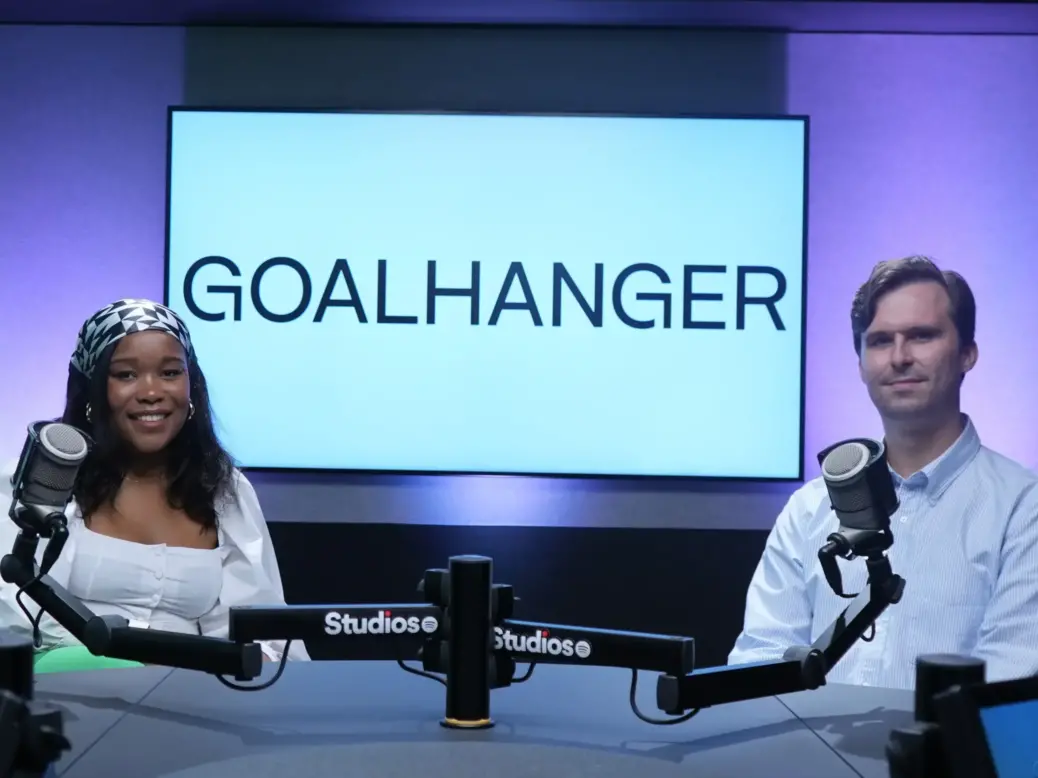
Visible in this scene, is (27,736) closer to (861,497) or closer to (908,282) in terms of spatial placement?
(861,497)

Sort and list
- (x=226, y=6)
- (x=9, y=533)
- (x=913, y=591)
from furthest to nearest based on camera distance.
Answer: (x=226, y=6), (x=913, y=591), (x=9, y=533)

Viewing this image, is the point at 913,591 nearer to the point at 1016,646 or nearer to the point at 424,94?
the point at 1016,646

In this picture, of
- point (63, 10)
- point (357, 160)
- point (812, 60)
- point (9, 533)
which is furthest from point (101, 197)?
point (812, 60)

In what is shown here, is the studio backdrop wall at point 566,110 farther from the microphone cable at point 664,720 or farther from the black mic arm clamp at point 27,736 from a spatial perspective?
the black mic arm clamp at point 27,736

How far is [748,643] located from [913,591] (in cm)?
43

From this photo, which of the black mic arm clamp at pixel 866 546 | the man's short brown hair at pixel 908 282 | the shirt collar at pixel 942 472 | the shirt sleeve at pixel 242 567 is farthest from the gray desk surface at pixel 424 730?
the man's short brown hair at pixel 908 282

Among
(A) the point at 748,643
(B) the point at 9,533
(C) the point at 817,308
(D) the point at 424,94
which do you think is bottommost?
(A) the point at 748,643

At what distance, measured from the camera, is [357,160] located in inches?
Answer: 156

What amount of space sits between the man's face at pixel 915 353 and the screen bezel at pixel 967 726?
2423mm

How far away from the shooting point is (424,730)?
4.50 ft

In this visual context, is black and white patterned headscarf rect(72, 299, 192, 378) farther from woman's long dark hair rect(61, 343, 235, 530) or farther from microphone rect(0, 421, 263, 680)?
microphone rect(0, 421, 263, 680)

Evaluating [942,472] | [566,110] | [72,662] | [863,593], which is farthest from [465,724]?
[566,110]

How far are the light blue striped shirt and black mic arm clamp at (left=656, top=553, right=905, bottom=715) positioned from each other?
1175 millimetres

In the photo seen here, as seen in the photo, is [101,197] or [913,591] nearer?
[913,591]
